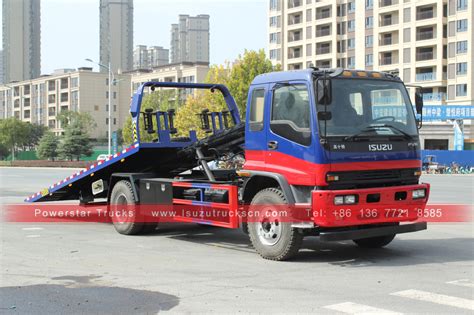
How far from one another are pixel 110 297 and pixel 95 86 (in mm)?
120051

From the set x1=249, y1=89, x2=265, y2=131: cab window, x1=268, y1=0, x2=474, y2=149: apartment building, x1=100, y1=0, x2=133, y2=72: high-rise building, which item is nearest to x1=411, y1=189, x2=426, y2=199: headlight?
x1=249, y1=89, x2=265, y2=131: cab window

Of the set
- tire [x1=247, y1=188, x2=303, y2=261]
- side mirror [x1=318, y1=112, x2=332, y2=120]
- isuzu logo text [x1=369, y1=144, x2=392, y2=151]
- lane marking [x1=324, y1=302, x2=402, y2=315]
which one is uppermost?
side mirror [x1=318, y1=112, x2=332, y2=120]

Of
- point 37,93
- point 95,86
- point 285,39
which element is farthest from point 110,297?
point 37,93

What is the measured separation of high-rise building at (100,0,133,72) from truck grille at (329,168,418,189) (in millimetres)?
142291

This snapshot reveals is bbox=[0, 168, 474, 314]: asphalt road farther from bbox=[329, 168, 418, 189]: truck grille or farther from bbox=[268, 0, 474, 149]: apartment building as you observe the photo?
bbox=[268, 0, 474, 149]: apartment building

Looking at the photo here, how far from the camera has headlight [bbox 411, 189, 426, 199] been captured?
8.66m

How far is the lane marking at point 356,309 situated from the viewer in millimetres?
5754

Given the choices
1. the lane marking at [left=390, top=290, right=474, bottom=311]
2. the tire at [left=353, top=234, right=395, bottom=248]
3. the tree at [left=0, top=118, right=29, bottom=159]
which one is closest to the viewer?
the lane marking at [left=390, top=290, right=474, bottom=311]

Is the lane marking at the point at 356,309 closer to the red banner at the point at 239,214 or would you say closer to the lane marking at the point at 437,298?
the lane marking at the point at 437,298

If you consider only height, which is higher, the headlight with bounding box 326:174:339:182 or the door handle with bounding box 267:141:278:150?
the door handle with bounding box 267:141:278:150

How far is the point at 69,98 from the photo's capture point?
12256cm

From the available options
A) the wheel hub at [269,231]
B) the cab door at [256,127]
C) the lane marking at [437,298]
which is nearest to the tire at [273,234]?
the wheel hub at [269,231]

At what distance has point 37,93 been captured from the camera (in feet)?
434

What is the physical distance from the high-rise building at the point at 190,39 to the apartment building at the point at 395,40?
92027mm
